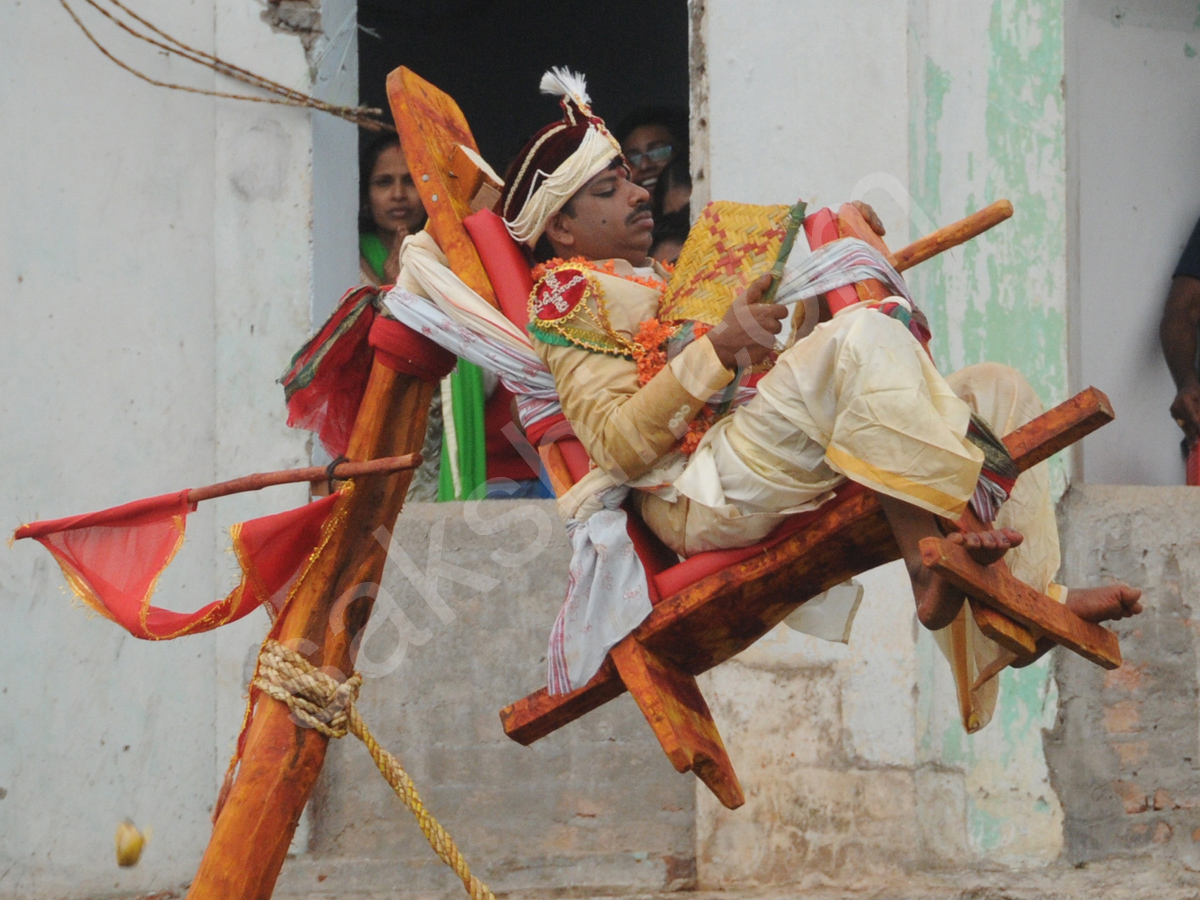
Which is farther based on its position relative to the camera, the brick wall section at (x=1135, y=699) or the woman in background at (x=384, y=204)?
the woman in background at (x=384, y=204)

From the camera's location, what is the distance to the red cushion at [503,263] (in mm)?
3471

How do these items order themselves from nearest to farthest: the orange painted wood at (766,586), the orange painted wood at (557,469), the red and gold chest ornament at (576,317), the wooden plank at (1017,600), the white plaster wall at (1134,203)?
the wooden plank at (1017,600), the orange painted wood at (766,586), the red and gold chest ornament at (576,317), the orange painted wood at (557,469), the white plaster wall at (1134,203)

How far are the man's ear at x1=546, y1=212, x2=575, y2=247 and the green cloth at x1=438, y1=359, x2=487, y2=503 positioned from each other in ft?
5.18

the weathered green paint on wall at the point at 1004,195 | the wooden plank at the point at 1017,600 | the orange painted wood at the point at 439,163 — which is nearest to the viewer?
the wooden plank at the point at 1017,600

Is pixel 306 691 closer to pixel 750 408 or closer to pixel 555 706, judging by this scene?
pixel 555 706

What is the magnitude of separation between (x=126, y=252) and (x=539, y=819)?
Answer: 215 centimetres

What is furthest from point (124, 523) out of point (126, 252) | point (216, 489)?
point (126, 252)

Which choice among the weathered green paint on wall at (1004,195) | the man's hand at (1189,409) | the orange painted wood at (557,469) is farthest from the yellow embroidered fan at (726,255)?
the man's hand at (1189,409)

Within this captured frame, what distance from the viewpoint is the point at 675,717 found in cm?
314

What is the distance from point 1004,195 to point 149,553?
2919 millimetres

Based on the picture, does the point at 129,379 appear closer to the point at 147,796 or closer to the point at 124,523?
the point at 147,796

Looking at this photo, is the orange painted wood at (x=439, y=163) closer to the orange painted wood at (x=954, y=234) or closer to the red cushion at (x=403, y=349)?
the red cushion at (x=403, y=349)

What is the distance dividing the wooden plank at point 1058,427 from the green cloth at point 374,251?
311cm

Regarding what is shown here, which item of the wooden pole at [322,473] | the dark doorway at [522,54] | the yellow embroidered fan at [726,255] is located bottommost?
the wooden pole at [322,473]
